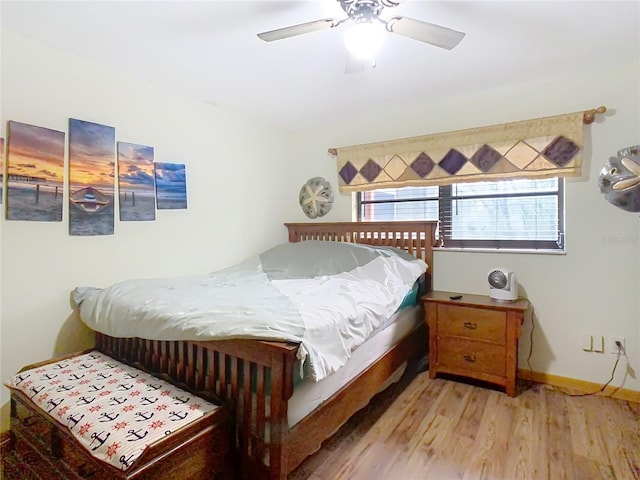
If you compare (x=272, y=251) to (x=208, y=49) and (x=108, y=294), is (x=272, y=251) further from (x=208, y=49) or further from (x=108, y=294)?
(x=208, y=49)

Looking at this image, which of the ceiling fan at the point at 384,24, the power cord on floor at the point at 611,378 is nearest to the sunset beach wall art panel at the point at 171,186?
the ceiling fan at the point at 384,24

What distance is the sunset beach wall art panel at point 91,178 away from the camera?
221cm

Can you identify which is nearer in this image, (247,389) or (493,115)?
(247,389)

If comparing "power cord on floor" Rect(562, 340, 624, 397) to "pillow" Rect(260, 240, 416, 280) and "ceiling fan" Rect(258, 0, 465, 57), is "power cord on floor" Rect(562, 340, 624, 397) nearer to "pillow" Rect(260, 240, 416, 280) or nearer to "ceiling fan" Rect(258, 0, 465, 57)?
"pillow" Rect(260, 240, 416, 280)

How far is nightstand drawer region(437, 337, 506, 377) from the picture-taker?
2431mm

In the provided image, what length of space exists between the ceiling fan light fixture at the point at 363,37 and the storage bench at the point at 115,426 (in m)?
1.69

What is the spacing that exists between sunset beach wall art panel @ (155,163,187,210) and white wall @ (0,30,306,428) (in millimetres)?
68

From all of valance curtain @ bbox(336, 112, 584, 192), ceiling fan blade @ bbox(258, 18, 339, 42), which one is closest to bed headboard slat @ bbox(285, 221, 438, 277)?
valance curtain @ bbox(336, 112, 584, 192)

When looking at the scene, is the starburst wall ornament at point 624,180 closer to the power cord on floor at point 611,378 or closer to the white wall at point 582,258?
the white wall at point 582,258

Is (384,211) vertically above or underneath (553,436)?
above

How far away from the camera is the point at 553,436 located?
193 cm

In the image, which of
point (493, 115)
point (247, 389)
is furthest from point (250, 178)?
point (247, 389)

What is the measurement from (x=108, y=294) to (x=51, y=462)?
0.85 m

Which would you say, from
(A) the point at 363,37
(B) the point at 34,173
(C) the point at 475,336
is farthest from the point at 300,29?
(C) the point at 475,336
